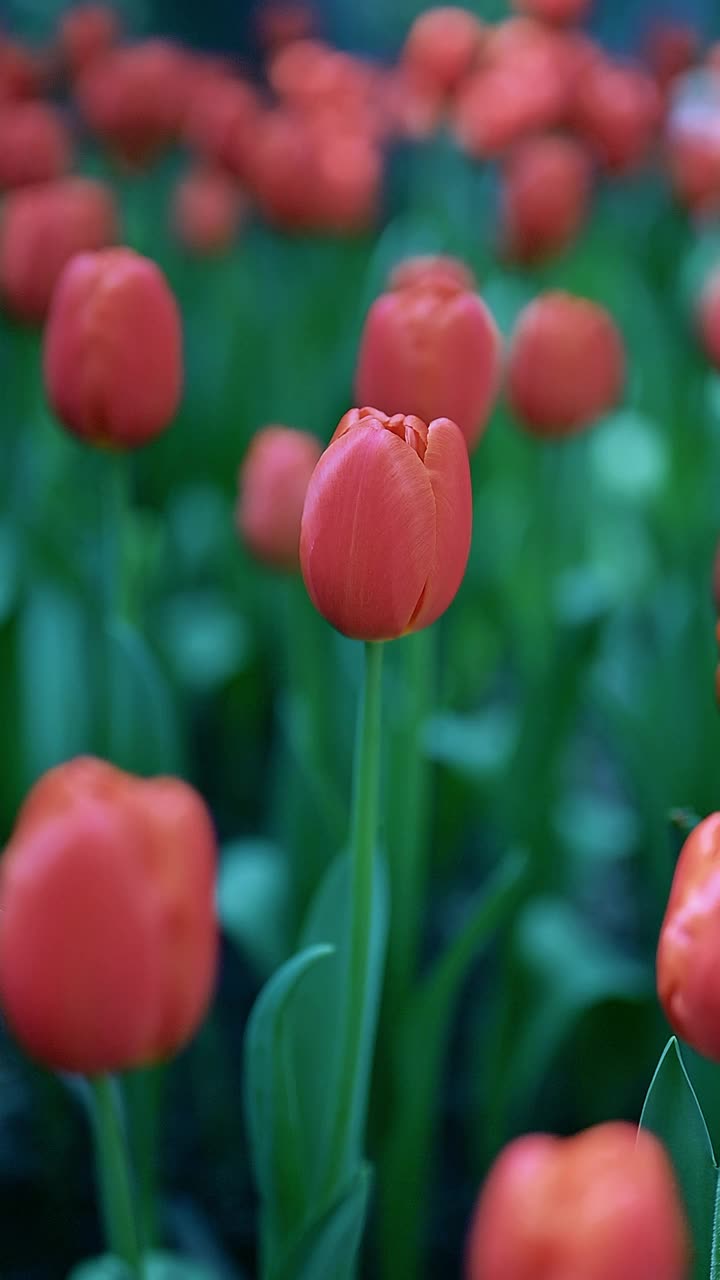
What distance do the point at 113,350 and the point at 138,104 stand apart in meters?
0.92

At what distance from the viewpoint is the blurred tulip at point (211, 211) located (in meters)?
1.58

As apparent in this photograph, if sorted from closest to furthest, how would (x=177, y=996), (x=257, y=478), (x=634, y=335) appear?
(x=177, y=996), (x=257, y=478), (x=634, y=335)

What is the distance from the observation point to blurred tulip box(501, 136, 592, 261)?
1.21m

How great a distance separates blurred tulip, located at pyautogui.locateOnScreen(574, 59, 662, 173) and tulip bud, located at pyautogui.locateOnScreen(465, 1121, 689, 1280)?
4.40 ft

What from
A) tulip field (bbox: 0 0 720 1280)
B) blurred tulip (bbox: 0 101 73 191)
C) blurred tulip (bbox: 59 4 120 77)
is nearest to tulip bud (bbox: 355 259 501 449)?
tulip field (bbox: 0 0 720 1280)

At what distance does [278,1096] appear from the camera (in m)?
0.49

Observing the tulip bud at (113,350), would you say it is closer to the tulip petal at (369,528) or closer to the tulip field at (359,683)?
the tulip field at (359,683)

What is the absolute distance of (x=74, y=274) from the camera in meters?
0.62

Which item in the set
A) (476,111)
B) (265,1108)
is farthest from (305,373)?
(265,1108)

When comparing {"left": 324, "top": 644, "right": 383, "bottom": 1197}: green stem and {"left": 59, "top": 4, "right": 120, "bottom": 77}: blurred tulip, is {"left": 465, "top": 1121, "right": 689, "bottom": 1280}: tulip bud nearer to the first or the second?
{"left": 324, "top": 644, "right": 383, "bottom": 1197}: green stem

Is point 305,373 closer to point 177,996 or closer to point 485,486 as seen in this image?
point 485,486

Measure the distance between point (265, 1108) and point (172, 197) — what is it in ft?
5.56

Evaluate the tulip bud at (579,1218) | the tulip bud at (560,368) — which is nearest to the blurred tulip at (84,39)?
the tulip bud at (560,368)

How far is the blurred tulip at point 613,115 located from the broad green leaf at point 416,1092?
0.99 metres
